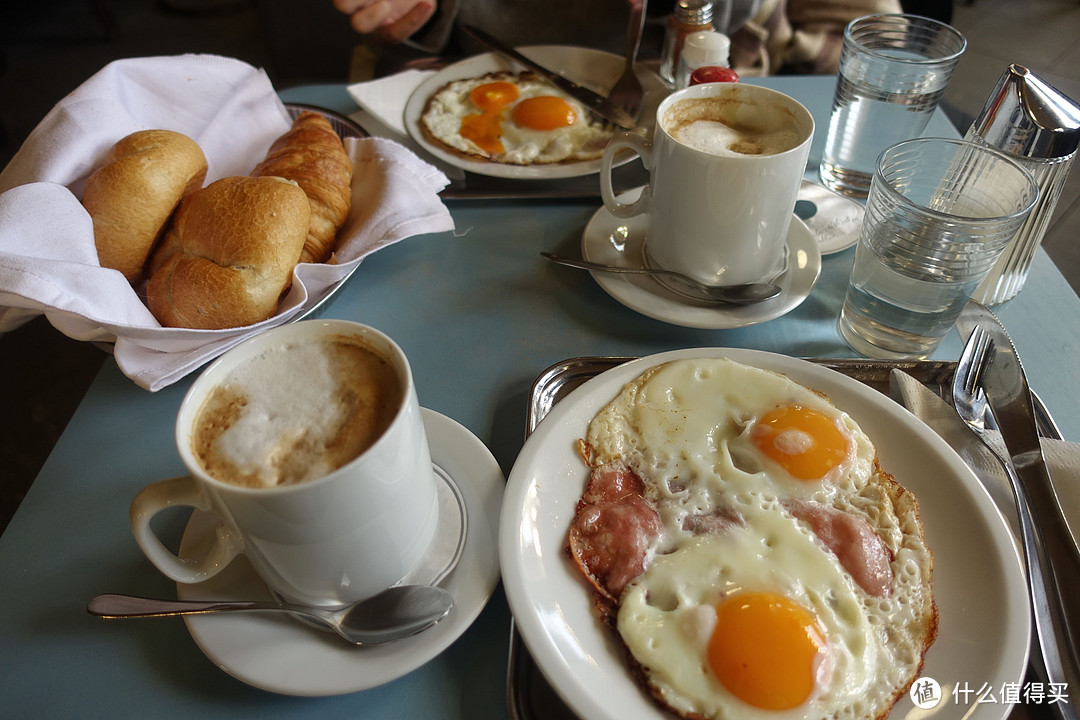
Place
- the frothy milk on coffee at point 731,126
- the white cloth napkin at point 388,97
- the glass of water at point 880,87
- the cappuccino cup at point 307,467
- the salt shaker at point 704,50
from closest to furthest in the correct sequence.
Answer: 1. the cappuccino cup at point 307,467
2. the frothy milk on coffee at point 731,126
3. the glass of water at point 880,87
4. the salt shaker at point 704,50
5. the white cloth napkin at point 388,97

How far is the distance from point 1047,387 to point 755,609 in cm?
56

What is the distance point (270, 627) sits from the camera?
0.60 metres

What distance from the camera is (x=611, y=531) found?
66 cm

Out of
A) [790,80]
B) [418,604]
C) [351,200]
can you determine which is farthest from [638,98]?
[418,604]

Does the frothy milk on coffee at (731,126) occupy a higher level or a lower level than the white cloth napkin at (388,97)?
higher

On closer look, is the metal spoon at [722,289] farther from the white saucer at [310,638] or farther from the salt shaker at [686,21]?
the salt shaker at [686,21]

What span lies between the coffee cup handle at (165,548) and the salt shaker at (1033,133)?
1.01 metres

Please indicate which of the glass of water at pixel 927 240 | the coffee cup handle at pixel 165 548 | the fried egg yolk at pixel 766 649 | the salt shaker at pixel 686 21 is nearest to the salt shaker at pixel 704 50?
the salt shaker at pixel 686 21

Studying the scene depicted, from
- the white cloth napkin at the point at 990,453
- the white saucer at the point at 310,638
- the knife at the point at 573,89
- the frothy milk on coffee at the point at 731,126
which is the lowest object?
the white saucer at the point at 310,638

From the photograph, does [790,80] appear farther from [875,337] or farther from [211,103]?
[211,103]

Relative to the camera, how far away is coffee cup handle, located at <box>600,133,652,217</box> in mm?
978

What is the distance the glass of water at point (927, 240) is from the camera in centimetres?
81

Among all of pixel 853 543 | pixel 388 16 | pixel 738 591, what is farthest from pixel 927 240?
pixel 388 16

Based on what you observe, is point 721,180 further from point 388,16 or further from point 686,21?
point 388,16
